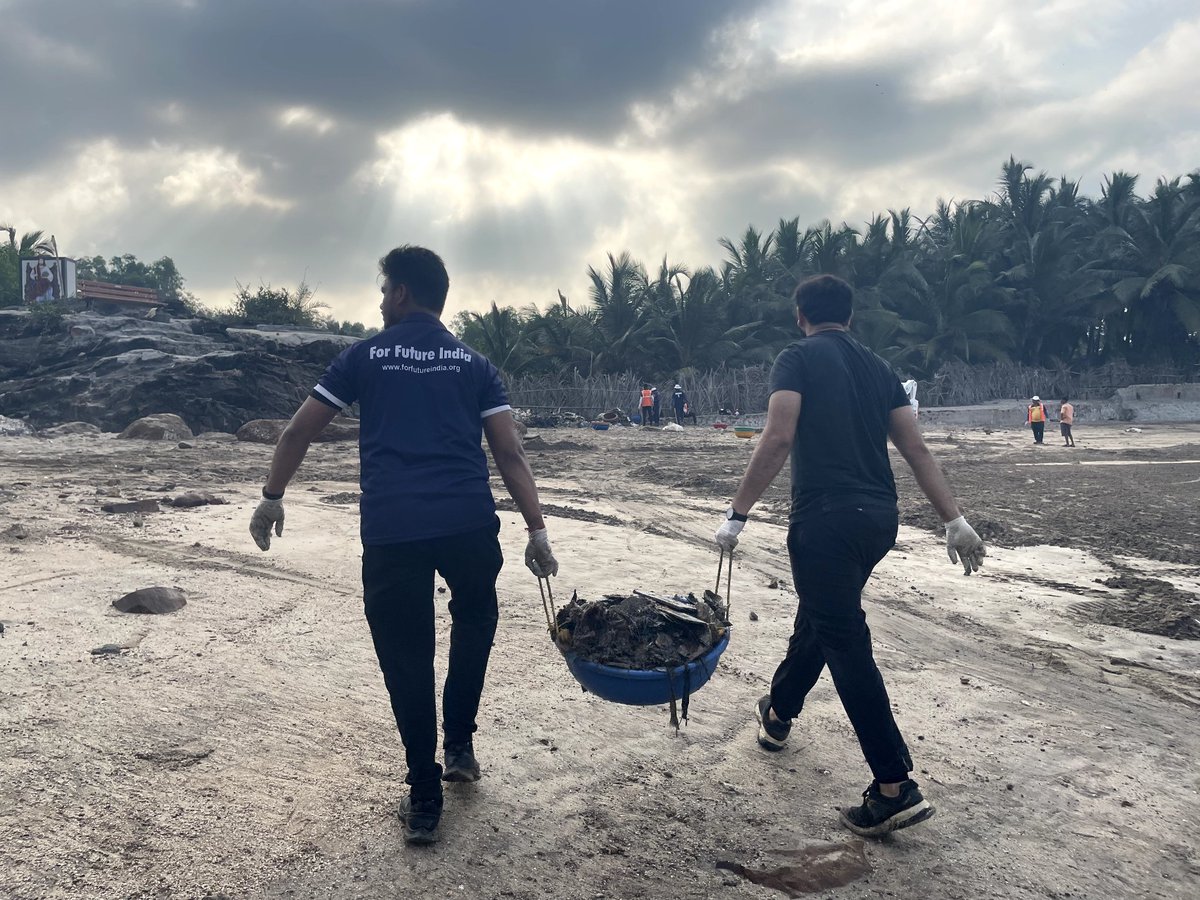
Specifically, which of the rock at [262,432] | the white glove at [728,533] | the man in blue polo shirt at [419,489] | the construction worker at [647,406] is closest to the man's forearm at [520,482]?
the man in blue polo shirt at [419,489]

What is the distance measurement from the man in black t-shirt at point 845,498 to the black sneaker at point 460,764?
112 centimetres

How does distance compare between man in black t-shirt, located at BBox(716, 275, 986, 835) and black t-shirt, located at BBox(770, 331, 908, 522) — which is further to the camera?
black t-shirt, located at BBox(770, 331, 908, 522)

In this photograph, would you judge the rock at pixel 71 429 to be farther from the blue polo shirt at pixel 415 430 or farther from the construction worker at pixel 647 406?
the blue polo shirt at pixel 415 430

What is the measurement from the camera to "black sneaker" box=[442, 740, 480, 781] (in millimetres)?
2877

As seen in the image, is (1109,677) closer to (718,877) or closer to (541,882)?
(718,877)

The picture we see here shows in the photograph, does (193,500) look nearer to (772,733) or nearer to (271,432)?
(772,733)

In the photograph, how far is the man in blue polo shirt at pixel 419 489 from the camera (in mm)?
2623

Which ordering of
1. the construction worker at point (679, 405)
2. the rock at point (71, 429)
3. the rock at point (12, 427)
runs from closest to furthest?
1. the rock at point (12, 427)
2. the rock at point (71, 429)
3. the construction worker at point (679, 405)

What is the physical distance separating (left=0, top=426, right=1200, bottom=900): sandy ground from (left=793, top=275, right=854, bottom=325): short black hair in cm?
162

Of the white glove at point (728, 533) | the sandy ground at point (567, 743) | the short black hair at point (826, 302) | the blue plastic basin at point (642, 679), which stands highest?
the short black hair at point (826, 302)

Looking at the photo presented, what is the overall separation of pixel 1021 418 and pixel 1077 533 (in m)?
19.8

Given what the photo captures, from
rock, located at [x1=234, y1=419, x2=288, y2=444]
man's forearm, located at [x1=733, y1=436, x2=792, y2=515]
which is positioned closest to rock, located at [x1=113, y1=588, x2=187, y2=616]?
man's forearm, located at [x1=733, y1=436, x2=792, y2=515]

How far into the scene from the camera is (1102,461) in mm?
14125

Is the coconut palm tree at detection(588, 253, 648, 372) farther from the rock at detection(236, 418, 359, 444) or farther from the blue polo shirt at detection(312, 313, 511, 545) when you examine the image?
the blue polo shirt at detection(312, 313, 511, 545)
